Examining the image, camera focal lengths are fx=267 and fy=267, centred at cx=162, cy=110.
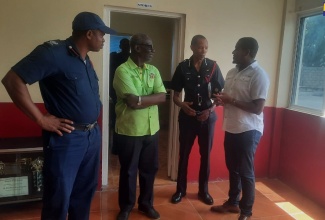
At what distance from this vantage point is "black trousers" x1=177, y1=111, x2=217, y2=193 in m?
2.52

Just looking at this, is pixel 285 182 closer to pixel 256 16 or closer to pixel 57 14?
pixel 256 16

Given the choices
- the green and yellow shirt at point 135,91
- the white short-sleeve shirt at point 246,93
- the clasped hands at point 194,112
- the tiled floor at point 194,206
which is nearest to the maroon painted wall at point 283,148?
the tiled floor at point 194,206

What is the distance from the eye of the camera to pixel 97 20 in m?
1.58

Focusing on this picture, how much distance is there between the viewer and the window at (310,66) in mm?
2836

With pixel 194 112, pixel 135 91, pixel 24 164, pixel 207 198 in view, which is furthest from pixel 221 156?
pixel 24 164

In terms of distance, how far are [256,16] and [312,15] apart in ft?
1.92

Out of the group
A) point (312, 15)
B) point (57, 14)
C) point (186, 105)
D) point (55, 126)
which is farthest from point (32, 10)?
point (312, 15)

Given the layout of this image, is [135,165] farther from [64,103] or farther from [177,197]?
[64,103]

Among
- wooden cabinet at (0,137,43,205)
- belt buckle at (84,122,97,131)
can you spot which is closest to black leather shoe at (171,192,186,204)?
wooden cabinet at (0,137,43,205)

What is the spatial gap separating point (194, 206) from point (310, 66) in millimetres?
1993

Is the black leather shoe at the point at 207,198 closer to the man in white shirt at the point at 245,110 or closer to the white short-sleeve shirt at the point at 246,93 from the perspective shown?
the man in white shirt at the point at 245,110

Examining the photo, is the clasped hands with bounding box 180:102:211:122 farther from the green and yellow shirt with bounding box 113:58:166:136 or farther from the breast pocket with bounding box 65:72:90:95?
the breast pocket with bounding box 65:72:90:95

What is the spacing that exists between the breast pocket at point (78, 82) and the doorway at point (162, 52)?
1.13 m

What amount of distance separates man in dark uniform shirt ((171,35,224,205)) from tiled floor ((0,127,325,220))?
0.39 m
